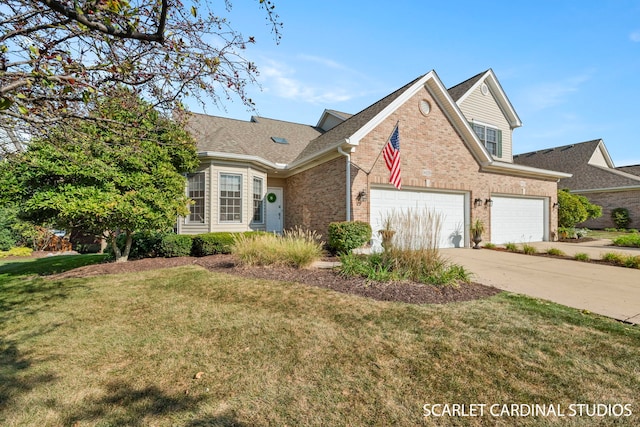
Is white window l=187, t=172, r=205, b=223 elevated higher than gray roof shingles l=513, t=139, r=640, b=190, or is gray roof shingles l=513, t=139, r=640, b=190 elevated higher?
gray roof shingles l=513, t=139, r=640, b=190

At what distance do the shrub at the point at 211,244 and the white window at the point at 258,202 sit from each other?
2643 millimetres

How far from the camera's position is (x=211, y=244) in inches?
379

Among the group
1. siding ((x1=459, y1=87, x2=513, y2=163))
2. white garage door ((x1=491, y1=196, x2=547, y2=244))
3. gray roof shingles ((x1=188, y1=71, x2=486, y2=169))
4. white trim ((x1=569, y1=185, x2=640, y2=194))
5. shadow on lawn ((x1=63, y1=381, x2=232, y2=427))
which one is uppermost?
siding ((x1=459, y1=87, x2=513, y2=163))

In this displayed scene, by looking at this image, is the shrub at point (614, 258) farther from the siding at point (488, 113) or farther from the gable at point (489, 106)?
the siding at point (488, 113)

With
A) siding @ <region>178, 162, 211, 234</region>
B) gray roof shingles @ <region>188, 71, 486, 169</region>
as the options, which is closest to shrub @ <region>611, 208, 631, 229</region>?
gray roof shingles @ <region>188, 71, 486, 169</region>

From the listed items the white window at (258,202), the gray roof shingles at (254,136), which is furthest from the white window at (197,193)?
the white window at (258,202)

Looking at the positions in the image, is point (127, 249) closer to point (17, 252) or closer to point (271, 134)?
point (271, 134)

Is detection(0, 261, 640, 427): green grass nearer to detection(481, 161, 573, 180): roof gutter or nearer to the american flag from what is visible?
the american flag

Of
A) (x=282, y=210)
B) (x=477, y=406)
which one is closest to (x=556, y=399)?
(x=477, y=406)

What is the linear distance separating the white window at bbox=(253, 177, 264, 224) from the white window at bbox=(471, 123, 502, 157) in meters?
12.2

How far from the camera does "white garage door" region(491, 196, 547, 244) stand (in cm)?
1288

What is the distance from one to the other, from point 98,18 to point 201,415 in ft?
11.2

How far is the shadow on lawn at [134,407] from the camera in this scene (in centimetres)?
215

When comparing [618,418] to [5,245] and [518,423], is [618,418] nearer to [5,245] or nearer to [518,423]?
[518,423]
